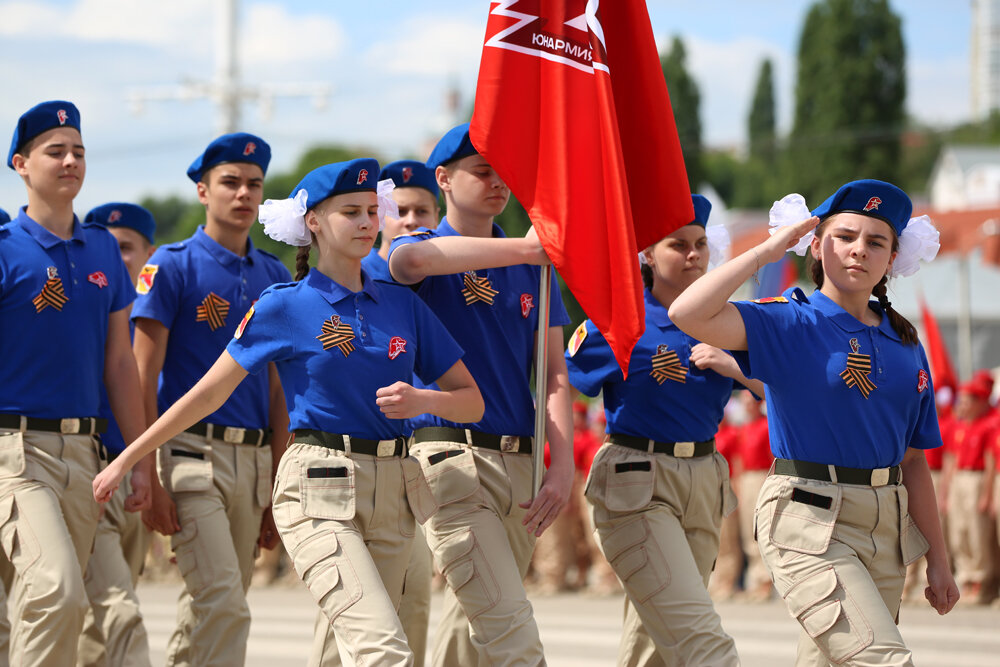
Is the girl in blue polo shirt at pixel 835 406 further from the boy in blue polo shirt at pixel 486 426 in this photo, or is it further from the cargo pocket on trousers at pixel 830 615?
the boy in blue polo shirt at pixel 486 426

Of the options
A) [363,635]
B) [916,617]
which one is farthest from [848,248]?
[916,617]

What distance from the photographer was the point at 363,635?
4.70 meters

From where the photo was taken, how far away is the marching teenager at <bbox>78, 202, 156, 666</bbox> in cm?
656

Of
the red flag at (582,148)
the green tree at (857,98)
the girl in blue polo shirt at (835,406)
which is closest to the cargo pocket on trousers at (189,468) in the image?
the red flag at (582,148)

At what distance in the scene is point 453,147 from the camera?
585cm

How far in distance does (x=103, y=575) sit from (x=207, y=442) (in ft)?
3.03

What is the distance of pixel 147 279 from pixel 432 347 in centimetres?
203

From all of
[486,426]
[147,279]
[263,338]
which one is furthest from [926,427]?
[147,279]

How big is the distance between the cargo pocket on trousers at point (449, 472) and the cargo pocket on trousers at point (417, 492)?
12 cm

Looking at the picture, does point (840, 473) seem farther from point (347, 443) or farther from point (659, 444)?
point (347, 443)

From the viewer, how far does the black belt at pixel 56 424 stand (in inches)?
239

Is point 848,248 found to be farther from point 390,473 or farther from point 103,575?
point 103,575

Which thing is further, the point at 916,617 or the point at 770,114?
the point at 770,114

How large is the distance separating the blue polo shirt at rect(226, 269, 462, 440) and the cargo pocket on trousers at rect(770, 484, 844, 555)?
144cm
